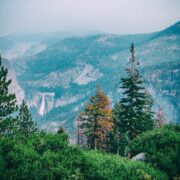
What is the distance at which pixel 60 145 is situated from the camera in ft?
48.6

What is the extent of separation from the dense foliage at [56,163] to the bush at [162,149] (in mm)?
1174

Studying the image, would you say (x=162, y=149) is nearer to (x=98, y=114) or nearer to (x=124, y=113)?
(x=124, y=113)

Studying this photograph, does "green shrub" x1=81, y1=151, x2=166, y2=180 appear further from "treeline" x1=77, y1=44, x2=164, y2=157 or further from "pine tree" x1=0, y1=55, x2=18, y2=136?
"pine tree" x1=0, y1=55, x2=18, y2=136

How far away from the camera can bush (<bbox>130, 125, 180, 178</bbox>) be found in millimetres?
15745

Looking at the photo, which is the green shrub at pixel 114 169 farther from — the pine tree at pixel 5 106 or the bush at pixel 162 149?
the pine tree at pixel 5 106

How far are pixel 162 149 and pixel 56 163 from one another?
20.8ft

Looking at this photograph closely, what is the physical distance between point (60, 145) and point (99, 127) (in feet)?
99.9

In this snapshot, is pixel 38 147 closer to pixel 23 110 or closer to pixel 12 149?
pixel 12 149

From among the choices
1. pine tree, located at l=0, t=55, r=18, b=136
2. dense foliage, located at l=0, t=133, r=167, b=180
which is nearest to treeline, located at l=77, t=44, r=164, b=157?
pine tree, located at l=0, t=55, r=18, b=136

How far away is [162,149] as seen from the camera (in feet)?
55.7

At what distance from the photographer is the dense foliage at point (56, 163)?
41.9ft

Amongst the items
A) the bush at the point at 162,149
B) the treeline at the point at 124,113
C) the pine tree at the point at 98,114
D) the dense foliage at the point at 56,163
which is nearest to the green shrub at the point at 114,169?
the dense foliage at the point at 56,163

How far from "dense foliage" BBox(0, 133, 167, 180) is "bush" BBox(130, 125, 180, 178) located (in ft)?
3.85

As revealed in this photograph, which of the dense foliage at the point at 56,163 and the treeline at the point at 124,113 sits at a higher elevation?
the dense foliage at the point at 56,163
